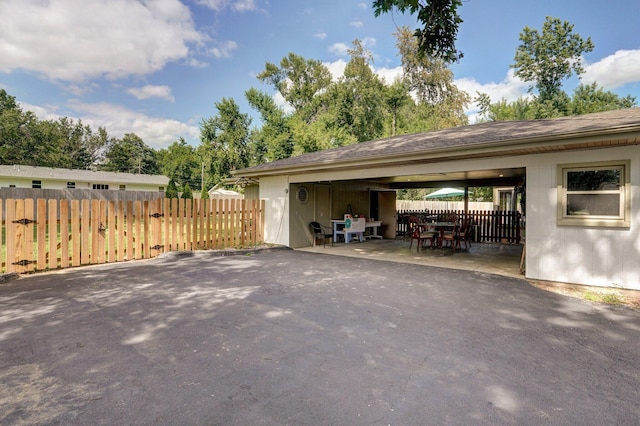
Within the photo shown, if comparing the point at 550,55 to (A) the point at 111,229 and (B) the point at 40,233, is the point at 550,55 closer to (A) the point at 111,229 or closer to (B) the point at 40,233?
(A) the point at 111,229

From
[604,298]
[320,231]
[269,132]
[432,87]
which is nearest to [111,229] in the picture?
[320,231]

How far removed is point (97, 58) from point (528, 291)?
71.8 ft

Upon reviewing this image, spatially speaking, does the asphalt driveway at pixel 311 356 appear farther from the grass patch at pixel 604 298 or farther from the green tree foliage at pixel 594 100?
the green tree foliage at pixel 594 100

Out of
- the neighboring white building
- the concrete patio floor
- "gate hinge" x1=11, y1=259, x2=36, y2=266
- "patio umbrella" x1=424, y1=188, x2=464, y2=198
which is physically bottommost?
the concrete patio floor

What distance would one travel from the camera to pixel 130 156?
5294 cm

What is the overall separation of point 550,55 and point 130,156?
56675 millimetres

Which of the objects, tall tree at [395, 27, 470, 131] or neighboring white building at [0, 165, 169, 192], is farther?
tall tree at [395, 27, 470, 131]

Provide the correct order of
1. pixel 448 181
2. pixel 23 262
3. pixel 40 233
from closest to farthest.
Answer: pixel 23 262 < pixel 40 233 < pixel 448 181

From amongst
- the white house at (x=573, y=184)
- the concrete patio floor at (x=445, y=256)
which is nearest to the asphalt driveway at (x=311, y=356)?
the white house at (x=573, y=184)

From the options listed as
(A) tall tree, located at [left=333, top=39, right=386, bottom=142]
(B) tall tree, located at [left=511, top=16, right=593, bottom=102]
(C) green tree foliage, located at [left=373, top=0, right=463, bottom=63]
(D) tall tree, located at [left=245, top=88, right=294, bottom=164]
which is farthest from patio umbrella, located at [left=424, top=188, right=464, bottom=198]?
(B) tall tree, located at [left=511, top=16, right=593, bottom=102]

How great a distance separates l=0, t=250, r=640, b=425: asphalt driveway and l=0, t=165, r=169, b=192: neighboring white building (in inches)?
1028

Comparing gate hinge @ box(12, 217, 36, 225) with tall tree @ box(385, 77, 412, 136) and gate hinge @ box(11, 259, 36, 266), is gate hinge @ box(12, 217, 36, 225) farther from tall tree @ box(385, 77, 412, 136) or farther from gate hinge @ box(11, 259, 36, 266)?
tall tree @ box(385, 77, 412, 136)

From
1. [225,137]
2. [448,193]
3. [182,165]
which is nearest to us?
[448,193]

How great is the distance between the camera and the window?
5.34 meters
